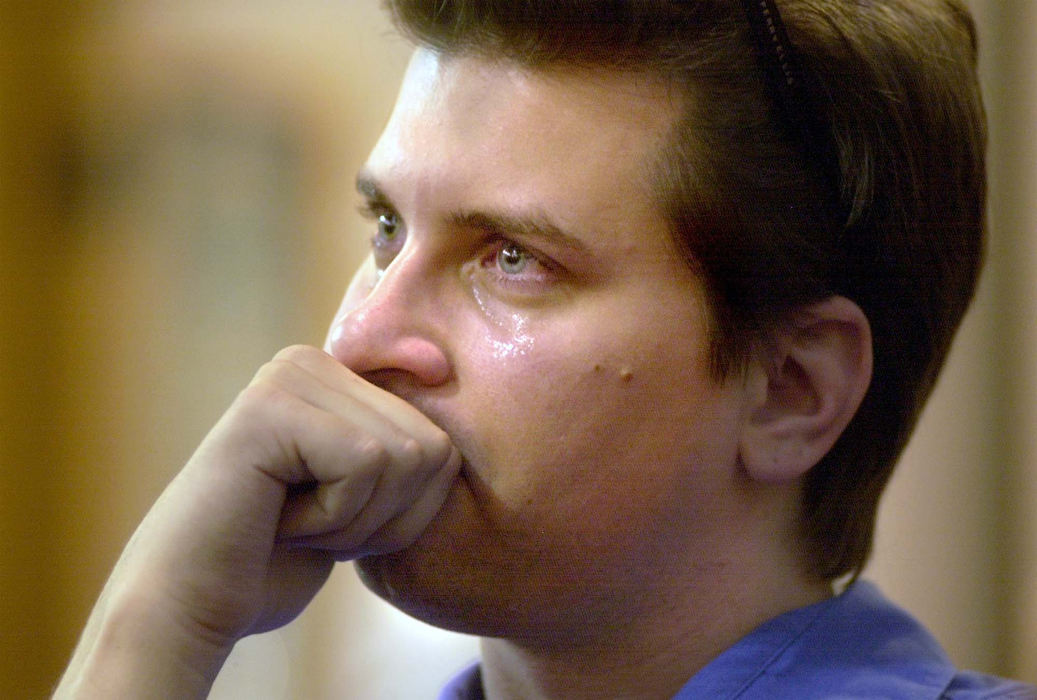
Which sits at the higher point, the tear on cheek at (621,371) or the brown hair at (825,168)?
the brown hair at (825,168)

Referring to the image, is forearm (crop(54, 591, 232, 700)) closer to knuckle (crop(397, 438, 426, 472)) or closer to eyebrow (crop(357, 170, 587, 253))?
knuckle (crop(397, 438, 426, 472))

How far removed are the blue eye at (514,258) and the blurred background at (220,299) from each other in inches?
9.8

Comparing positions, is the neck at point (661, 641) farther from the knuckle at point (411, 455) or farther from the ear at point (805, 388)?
the knuckle at point (411, 455)

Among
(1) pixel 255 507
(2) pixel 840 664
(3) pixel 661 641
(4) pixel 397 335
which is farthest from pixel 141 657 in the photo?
(2) pixel 840 664

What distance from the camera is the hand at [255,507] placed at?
0.68 meters

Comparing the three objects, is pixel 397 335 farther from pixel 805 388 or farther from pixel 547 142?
pixel 805 388

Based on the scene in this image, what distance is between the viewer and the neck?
801mm

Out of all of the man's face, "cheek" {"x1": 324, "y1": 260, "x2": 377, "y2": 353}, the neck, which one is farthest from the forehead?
the neck

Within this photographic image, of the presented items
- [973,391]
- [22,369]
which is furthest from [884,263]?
[22,369]

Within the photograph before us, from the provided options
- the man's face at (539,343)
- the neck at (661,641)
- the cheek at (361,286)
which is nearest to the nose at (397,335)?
the man's face at (539,343)

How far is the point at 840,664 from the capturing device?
80 cm

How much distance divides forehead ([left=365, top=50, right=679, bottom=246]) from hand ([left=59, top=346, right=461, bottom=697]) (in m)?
0.15

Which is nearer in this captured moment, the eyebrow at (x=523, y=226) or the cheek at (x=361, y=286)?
the eyebrow at (x=523, y=226)

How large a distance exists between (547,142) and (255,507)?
0.29 metres
